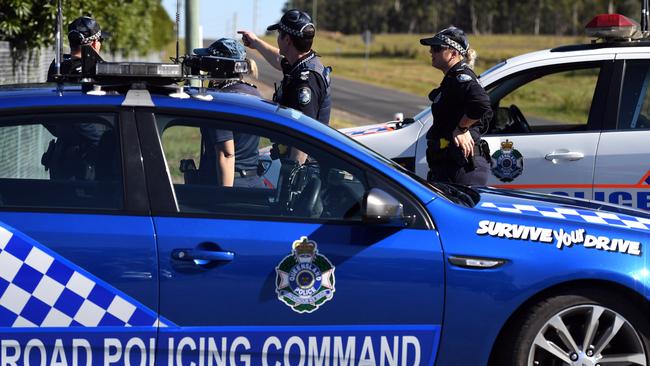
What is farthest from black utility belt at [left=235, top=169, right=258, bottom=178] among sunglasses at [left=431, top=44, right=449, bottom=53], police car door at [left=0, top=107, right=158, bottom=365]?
sunglasses at [left=431, top=44, right=449, bottom=53]

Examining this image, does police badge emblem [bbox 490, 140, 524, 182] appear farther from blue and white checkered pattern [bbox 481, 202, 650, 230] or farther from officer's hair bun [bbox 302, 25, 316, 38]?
blue and white checkered pattern [bbox 481, 202, 650, 230]

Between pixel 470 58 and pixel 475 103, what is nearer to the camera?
pixel 475 103

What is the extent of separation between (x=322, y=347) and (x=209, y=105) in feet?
3.65

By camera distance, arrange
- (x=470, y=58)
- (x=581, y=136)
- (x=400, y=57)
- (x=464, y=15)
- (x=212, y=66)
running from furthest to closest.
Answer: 1. (x=464, y=15)
2. (x=400, y=57)
3. (x=581, y=136)
4. (x=470, y=58)
5. (x=212, y=66)

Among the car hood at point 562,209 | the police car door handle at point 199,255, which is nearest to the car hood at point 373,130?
the car hood at point 562,209

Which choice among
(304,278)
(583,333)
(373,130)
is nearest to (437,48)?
(373,130)

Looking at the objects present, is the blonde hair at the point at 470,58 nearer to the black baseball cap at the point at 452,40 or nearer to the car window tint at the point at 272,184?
the black baseball cap at the point at 452,40

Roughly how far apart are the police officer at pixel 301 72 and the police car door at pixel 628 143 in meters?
1.95

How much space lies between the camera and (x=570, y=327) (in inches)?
161

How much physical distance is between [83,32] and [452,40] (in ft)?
8.53

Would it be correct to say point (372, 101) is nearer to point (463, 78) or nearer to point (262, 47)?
point (262, 47)

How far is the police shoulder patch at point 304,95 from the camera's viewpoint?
5891 millimetres

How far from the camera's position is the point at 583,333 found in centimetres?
408

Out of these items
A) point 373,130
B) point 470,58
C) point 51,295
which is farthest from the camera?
point 373,130
